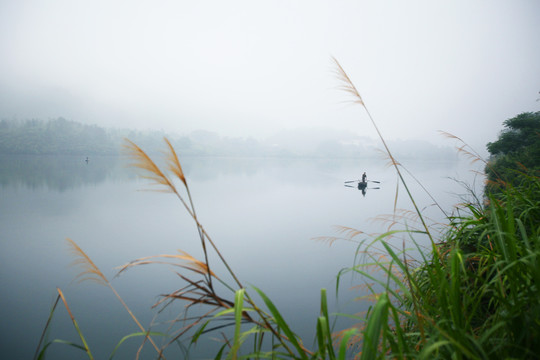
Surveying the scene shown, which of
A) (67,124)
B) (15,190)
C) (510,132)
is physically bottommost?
(15,190)

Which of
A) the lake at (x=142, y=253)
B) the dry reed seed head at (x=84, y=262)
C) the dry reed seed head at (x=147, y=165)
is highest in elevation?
the dry reed seed head at (x=147, y=165)

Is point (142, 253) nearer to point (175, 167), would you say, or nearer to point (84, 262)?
point (84, 262)

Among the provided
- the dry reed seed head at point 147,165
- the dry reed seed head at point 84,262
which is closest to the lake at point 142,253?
the dry reed seed head at point 147,165

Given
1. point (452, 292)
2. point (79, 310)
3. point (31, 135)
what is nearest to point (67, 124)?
point (31, 135)

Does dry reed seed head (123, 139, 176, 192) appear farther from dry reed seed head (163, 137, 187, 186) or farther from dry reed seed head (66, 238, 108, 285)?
dry reed seed head (66, 238, 108, 285)

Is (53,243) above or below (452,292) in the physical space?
below

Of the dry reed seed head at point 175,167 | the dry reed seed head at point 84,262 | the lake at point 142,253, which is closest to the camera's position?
the dry reed seed head at point 175,167

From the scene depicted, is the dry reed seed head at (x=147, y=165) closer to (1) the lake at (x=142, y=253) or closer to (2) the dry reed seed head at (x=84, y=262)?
(1) the lake at (x=142, y=253)

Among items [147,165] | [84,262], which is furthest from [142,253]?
[147,165]

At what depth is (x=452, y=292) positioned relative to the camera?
0.95 meters

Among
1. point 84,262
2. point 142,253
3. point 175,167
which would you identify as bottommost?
point 142,253

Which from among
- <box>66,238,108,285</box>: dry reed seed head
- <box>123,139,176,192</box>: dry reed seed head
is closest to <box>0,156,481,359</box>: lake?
<box>123,139,176,192</box>: dry reed seed head

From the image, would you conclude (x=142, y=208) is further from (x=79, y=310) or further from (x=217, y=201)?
(x=79, y=310)

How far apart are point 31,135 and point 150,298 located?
140 metres
